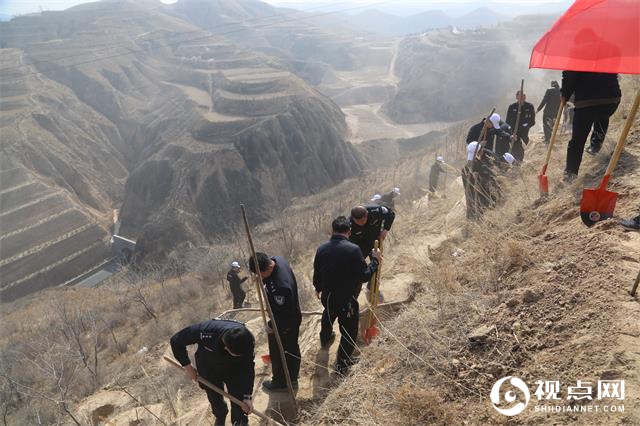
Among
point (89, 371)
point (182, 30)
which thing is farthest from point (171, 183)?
point (182, 30)

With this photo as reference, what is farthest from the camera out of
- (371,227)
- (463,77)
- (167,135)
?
(463,77)

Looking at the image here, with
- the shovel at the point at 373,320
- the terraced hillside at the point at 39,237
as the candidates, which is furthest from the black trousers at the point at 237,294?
the terraced hillside at the point at 39,237

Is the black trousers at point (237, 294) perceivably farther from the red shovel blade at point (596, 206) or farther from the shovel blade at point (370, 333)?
the red shovel blade at point (596, 206)

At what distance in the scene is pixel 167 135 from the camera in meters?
42.7

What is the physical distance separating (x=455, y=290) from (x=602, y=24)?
2.51m

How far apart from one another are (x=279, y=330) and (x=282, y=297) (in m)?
0.41

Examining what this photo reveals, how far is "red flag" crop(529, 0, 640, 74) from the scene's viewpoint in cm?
305

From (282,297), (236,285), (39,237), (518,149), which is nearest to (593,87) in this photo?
(518,149)

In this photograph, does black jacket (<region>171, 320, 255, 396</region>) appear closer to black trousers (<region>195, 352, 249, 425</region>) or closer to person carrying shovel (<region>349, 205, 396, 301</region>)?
black trousers (<region>195, 352, 249, 425</region>)

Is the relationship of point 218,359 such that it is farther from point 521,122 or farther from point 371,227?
point 521,122

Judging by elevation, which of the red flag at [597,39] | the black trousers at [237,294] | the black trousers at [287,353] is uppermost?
the red flag at [597,39]

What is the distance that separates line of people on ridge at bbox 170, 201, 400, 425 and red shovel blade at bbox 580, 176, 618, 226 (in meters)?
1.87

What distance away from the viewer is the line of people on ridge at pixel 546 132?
4.16m

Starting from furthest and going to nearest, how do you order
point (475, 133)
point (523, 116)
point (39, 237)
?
point (39, 237) < point (523, 116) < point (475, 133)
